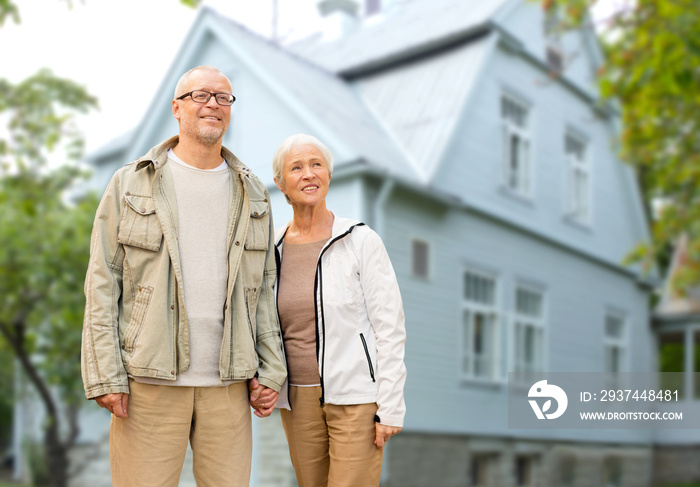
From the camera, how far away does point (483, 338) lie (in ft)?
46.1

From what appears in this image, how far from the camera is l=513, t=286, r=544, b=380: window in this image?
14680 mm

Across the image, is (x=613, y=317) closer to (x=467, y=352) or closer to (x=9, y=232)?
(x=467, y=352)

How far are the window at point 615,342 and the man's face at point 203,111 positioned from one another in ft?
53.1

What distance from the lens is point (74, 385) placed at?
14.6 meters

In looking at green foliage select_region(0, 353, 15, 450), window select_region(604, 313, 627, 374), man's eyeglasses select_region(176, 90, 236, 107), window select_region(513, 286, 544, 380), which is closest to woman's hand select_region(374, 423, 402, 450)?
man's eyeglasses select_region(176, 90, 236, 107)

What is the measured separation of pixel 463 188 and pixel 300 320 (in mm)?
10569

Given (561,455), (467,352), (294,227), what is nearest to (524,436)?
(561,455)

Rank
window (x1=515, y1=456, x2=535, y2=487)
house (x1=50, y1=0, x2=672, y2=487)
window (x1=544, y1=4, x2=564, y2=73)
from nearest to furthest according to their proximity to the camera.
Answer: house (x1=50, y1=0, x2=672, y2=487)
window (x1=515, y1=456, x2=535, y2=487)
window (x1=544, y1=4, x2=564, y2=73)

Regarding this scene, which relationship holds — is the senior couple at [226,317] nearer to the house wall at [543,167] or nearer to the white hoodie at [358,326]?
the white hoodie at [358,326]

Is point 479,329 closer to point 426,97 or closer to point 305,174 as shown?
point 426,97

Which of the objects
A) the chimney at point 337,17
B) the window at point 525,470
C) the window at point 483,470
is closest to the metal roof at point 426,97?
the chimney at point 337,17

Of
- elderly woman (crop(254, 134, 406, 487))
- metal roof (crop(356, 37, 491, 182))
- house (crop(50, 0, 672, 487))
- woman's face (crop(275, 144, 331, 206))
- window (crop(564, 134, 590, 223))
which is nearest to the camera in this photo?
elderly woman (crop(254, 134, 406, 487))

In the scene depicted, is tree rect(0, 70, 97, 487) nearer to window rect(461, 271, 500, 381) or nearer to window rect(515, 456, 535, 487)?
window rect(461, 271, 500, 381)

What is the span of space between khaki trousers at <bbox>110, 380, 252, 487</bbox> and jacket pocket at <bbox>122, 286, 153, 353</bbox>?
0.14 metres
